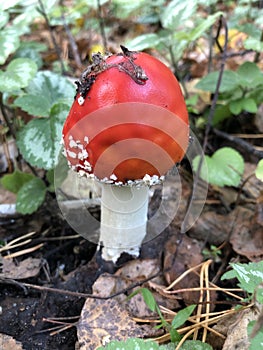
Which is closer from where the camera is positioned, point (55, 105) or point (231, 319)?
point (231, 319)

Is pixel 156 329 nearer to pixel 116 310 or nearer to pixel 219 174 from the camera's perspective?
pixel 116 310

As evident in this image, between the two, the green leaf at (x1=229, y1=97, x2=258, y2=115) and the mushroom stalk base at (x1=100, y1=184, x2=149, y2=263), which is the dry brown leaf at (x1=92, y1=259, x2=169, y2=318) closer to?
the mushroom stalk base at (x1=100, y1=184, x2=149, y2=263)

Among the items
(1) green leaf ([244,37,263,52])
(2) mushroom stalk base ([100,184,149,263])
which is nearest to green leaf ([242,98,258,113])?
(1) green leaf ([244,37,263,52])

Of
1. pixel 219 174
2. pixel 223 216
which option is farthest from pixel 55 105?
pixel 223 216

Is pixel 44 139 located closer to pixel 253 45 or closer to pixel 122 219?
pixel 122 219

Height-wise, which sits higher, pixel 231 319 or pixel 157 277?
pixel 231 319

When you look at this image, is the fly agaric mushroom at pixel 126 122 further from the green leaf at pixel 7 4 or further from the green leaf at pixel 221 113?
the green leaf at pixel 221 113
